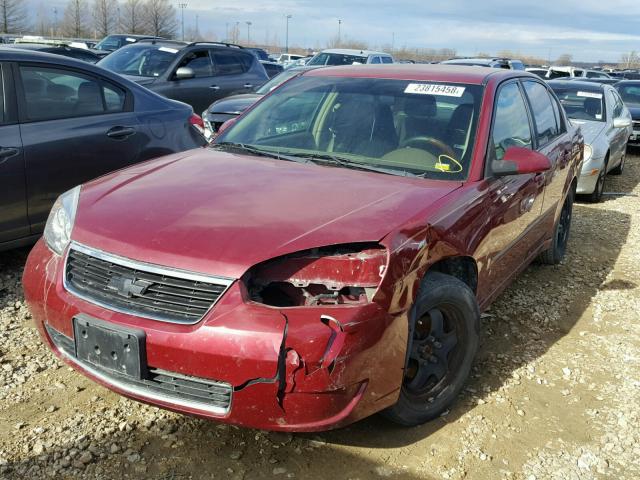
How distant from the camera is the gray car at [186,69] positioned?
9883 millimetres

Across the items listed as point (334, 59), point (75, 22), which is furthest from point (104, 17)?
point (334, 59)

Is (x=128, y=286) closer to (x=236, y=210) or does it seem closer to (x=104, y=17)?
(x=236, y=210)

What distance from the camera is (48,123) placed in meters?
4.57

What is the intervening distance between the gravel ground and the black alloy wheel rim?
190 mm

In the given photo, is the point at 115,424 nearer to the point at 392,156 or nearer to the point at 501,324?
the point at 392,156

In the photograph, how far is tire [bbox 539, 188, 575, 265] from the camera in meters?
5.38

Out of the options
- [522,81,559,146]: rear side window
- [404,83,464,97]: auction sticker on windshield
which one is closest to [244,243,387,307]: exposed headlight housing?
[404,83,464,97]: auction sticker on windshield

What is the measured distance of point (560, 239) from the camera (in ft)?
18.6

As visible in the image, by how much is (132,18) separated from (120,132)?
7056cm

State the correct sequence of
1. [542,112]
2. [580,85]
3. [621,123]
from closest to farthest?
[542,112], [621,123], [580,85]

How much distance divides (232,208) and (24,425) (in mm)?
1373

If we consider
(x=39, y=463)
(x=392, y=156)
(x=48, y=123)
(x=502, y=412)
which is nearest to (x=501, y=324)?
(x=502, y=412)

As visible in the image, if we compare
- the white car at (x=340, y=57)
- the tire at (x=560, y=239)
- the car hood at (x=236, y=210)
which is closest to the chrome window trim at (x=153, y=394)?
the car hood at (x=236, y=210)

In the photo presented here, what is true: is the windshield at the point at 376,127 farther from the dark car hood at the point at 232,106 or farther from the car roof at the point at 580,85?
the car roof at the point at 580,85
